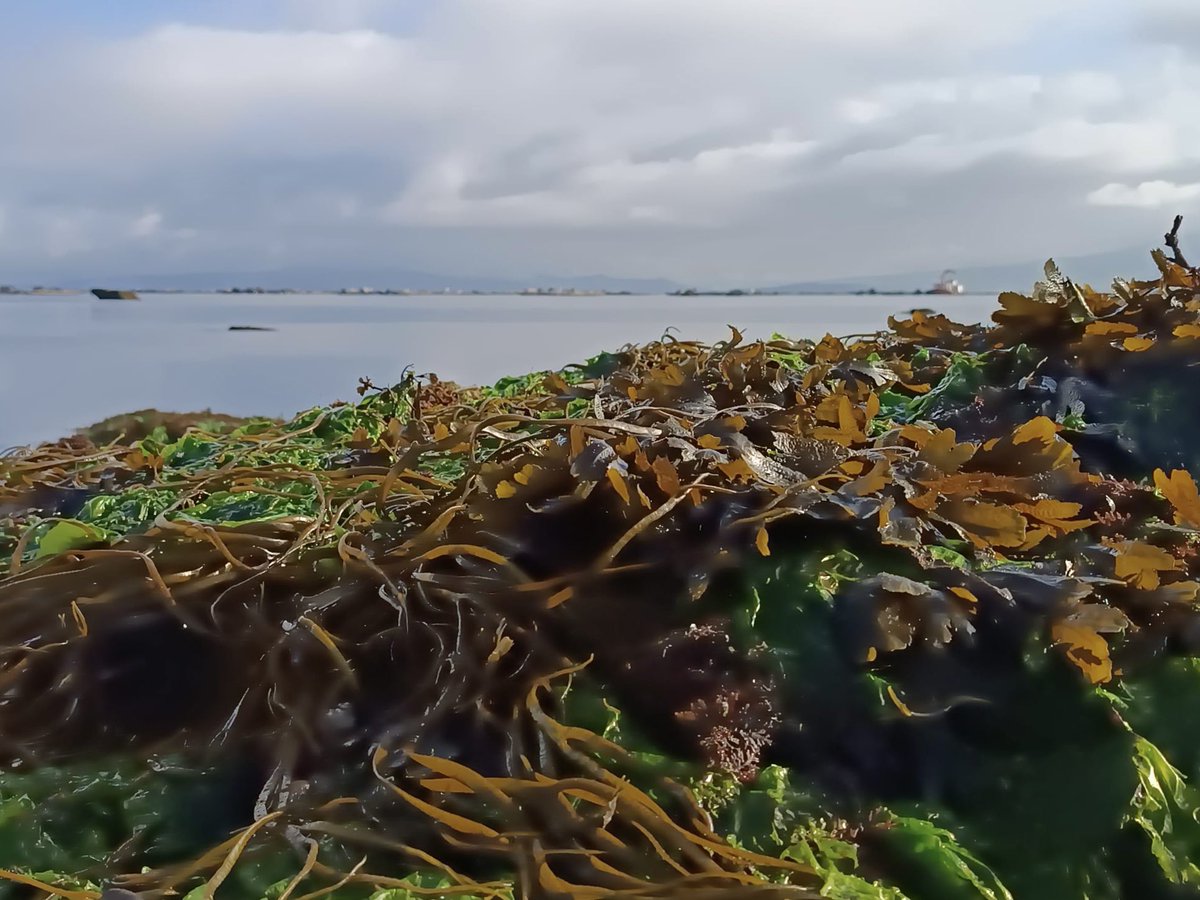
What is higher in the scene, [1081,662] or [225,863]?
[1081,662]

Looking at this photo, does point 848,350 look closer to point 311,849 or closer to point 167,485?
point 167,485

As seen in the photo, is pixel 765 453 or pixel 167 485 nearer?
pixel 765 453

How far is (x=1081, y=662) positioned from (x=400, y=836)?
64cm

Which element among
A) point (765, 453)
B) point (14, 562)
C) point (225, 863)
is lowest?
point (225, 863)

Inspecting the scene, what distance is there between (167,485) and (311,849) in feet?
3.31

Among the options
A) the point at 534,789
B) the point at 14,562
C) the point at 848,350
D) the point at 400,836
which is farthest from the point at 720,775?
the point at 848,350

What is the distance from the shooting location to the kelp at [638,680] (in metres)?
0.78

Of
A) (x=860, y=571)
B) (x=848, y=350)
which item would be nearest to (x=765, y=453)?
(x=860, y=571)

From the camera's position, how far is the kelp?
78 centimetres

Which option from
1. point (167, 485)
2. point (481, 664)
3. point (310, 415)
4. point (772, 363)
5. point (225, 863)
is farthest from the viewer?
point (310, 415)

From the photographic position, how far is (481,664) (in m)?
0.92

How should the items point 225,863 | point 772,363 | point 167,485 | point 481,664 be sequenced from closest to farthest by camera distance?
point 225,863
point 481,664
point 167,485
point 772,363

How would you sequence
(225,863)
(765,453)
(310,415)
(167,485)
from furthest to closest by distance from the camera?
(310,415) → (167,485) → (765,453) → (225,863)

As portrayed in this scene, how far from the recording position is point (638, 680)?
90 centimetres
